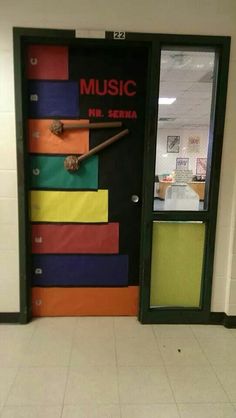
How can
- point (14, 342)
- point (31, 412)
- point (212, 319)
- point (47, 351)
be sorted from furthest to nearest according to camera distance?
point (212, 319), point (14, 342), point (47, 351), point (31, 412)

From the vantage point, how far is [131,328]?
2596mm

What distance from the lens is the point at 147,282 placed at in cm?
266

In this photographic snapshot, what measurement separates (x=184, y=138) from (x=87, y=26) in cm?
117

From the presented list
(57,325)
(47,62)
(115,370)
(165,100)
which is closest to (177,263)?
(115,370)

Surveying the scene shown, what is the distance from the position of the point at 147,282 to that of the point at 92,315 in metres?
0.60

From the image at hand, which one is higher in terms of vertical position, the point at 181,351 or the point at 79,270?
the point at 79,270

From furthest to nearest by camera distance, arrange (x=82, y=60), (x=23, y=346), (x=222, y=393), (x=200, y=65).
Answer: (x=200, y=65), (x=82, y=60), (x=23, y=346), (x=222, y=393)

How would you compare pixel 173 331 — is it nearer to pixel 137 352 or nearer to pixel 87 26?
pixel 137 352

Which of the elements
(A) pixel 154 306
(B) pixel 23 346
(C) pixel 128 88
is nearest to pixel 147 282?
(A) pixel 154 306

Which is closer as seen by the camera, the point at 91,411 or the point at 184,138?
the point at 91,411

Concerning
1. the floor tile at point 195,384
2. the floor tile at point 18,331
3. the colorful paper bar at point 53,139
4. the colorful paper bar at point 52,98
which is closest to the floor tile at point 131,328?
the floor tile at point 195,384

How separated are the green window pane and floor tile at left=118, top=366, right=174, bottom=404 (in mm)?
745

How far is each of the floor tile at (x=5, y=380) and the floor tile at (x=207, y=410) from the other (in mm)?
1043

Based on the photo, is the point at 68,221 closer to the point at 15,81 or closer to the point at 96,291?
the point at 96,291
